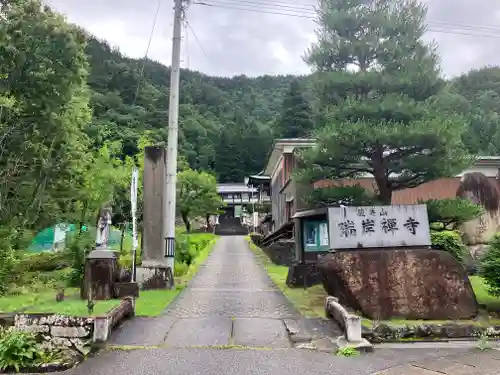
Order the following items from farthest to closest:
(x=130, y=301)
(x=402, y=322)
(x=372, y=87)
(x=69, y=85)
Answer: (x=69, y=85) < (x=372, y=87) < (x=130, y=301) < (x=402, y=322)

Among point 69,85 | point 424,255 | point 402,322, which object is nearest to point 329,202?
point 424,255

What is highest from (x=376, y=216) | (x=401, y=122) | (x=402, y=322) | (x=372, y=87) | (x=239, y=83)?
(x=239, y=83)

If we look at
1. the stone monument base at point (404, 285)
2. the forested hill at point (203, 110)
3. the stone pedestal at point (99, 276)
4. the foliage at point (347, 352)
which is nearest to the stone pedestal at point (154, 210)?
the stone pedestal at point (99, 276)

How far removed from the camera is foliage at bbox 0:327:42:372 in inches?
244

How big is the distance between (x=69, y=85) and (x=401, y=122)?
11953 millimetres

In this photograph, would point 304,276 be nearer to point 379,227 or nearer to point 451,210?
point 379,227

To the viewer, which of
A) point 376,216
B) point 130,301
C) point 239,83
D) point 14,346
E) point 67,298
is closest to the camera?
point 14,346

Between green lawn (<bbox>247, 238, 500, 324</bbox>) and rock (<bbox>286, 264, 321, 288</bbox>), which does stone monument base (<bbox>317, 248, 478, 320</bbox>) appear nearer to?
green lawn (<bbox>247, 238, 500, 324</bbox>)

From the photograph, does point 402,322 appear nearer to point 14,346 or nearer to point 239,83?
point 14,346

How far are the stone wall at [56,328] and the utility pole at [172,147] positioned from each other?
655 centimetres

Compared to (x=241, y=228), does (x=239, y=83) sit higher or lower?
higher

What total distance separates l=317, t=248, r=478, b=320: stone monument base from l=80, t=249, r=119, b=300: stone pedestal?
18.5 feet

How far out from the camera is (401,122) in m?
11.7

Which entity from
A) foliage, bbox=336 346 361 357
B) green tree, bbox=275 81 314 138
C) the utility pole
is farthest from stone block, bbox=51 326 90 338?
green tree, bbox=275 81 314 138
